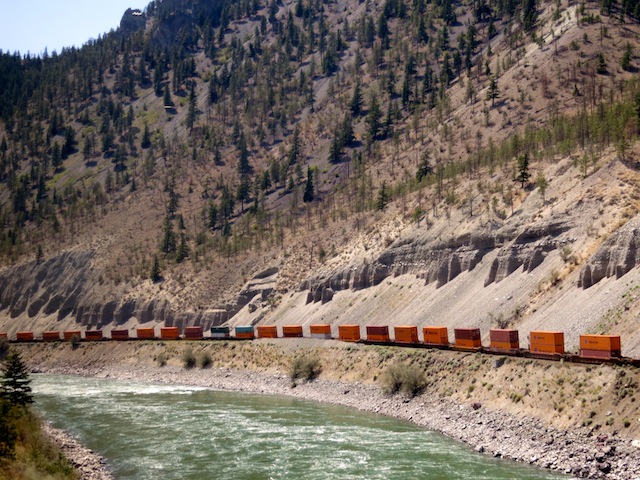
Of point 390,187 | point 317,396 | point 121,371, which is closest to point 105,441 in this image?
point 317,396

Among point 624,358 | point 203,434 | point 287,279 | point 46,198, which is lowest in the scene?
point 203,434

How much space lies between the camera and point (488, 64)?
5364 inches

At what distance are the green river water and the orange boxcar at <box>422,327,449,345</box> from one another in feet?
32.4

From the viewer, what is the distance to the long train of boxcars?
138ft

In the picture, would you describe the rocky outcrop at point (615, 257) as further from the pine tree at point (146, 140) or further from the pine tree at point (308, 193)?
the pine tree at point (146, 140)

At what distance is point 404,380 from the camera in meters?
53.8

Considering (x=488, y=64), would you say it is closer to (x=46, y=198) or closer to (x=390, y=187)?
(x=390, y=187)

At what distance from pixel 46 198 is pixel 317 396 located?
141m

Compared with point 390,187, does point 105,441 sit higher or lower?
lower

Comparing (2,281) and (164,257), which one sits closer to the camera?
(164,257)

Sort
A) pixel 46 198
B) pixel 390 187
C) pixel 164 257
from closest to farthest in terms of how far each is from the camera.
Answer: pixel 390 187 → pixel 164 257 → pixel 46 198

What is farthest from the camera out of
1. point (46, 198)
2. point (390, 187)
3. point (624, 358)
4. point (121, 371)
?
point (46, 198)

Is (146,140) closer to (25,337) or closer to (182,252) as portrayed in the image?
(182,252)

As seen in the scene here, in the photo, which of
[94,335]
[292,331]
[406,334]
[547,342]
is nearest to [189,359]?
[292,331]
